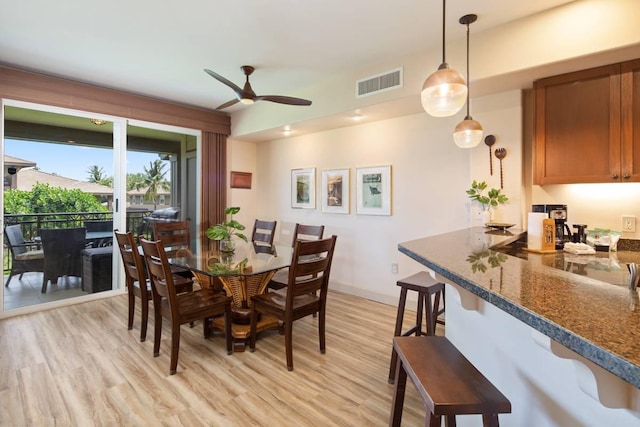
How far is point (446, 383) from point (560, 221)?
1771 millimetres

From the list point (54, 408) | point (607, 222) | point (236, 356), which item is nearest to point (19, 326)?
point (54, 408)

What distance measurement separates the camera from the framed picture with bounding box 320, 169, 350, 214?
4.36 meters

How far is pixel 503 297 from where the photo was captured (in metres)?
0.88

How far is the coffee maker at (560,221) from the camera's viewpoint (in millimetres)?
2166

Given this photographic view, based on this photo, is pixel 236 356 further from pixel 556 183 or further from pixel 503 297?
pixel 556 183

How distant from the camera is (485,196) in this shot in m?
3.02

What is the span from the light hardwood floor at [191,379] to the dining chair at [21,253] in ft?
2.44

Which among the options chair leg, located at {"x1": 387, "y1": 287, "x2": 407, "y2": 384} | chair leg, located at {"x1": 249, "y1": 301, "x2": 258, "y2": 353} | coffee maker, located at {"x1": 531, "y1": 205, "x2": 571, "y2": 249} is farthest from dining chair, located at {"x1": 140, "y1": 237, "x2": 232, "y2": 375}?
coffee maker, located at {"x1": 531, "y1": 205, "x2": 571, "y2": 249}

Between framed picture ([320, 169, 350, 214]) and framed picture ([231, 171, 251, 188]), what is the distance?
1584 millimetres

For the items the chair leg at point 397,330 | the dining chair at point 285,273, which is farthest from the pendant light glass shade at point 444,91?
the dining chair at point 285,273

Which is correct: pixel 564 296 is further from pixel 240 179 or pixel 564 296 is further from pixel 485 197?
pixel 240 179

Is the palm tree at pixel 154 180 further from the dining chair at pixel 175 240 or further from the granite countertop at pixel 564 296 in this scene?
the granite countertop at pixel 564 296

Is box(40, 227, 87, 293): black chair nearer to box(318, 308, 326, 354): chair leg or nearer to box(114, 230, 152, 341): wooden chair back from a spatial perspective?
box(114, 230, 152, 341): wooden chair back

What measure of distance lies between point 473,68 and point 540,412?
257 cm
